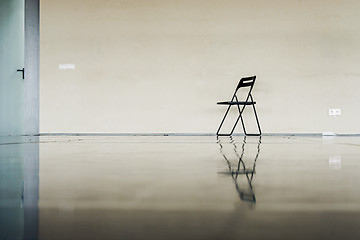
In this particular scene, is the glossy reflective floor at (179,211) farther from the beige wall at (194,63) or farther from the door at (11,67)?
the door at (11,67)

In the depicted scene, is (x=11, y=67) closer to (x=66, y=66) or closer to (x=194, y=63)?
(x=66, y=66)

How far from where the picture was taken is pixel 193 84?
200 inches

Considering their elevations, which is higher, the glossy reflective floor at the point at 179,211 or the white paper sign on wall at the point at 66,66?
the white paper sign on wall at the point at 66,66

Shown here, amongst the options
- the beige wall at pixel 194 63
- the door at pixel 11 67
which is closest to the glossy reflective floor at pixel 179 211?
the beige wall at pixel 194 63

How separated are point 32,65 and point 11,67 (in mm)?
289

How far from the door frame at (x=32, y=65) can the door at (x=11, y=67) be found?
7 centimetres

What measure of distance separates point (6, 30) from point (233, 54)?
3284 millimetres

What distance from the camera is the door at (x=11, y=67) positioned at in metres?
5.02

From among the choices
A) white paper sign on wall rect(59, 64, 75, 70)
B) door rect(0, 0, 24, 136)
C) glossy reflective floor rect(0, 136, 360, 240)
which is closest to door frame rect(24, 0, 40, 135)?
door rect(0, 0, 24, 136)

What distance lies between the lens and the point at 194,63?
5.09 m

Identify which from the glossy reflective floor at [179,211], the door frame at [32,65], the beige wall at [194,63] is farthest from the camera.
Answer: the door frame at [32,65]

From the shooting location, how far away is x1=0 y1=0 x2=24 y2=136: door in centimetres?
502

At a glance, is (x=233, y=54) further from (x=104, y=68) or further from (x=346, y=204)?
(x=346, y=204)

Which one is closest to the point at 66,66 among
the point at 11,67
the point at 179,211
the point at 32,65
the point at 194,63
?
the point at 32,65
